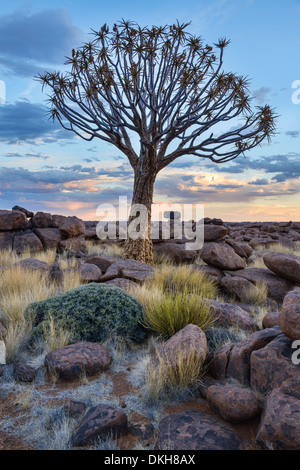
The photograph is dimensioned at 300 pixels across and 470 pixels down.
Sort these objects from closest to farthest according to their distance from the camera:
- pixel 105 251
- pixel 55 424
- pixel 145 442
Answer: pixel 145 442 < pixel 55 424 < pixel 105 251

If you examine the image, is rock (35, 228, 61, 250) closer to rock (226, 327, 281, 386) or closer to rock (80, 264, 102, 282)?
rock (80, 264, 102, 282)

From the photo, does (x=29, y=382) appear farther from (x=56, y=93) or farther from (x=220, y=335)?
(x=56, y=93)

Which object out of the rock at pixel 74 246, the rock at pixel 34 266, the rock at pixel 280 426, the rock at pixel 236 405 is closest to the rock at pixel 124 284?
the rock at pixel 34 266

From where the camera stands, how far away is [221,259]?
9.79 m

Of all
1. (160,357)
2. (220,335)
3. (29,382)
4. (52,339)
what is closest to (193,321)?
(220,335)

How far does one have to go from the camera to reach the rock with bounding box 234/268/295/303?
30.3ft

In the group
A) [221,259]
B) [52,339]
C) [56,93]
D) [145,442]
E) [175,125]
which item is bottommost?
[145,442]

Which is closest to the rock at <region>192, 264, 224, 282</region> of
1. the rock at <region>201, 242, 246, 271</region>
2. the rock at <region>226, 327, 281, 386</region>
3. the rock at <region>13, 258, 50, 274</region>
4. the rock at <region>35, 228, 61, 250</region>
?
the rock at <region>201, 242, 246, 271</region>

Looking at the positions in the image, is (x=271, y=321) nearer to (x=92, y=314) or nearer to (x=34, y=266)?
(x=92, y=314)

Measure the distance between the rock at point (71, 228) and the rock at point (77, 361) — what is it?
10.1 m

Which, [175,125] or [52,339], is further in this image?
[175,125]

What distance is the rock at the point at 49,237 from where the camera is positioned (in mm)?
14094

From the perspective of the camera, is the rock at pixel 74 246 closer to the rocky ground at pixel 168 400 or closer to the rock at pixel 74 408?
the rocky ground at pixel 168 400

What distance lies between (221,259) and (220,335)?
4524 millimetres
